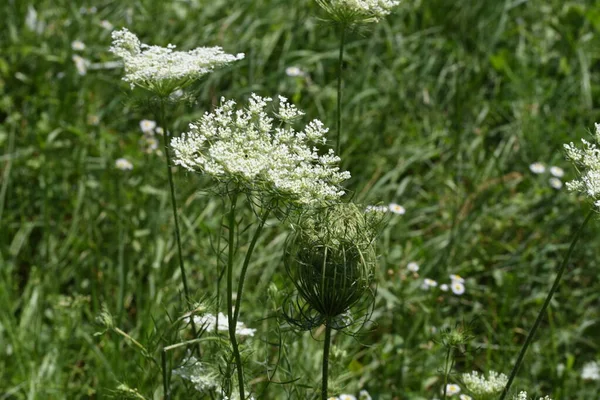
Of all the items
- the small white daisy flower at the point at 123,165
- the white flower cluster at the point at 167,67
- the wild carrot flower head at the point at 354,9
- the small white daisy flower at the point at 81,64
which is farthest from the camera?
the small white daisy flower at the point at 81,64

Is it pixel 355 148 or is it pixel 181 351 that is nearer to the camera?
pixel 181 351

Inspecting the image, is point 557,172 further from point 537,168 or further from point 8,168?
point 8,168

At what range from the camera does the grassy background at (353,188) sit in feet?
Answer: 10.5

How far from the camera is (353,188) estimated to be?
407 centimetres

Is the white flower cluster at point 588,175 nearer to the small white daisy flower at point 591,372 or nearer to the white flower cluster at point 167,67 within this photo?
the white flower cluster at point 167,67

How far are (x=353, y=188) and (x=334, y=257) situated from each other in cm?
237

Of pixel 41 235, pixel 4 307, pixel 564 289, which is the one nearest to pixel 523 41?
pixel 564 289

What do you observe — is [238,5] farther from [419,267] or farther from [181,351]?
[181,351]

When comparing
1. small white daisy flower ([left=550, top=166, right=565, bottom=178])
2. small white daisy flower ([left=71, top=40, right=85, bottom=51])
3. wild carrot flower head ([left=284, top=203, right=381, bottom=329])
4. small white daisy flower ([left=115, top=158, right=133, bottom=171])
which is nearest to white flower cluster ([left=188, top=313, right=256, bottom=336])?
wild carrot flower head ([left=284, top=203, right=381, bottom=329])

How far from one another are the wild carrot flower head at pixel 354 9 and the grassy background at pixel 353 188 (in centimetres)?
101

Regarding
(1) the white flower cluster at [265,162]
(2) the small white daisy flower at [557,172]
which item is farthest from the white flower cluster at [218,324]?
(2) the small white daisy flower at [557,172]

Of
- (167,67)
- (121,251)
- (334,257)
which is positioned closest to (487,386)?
(334,257)

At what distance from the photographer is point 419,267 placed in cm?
363

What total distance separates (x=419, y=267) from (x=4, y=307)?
1.75 meters
